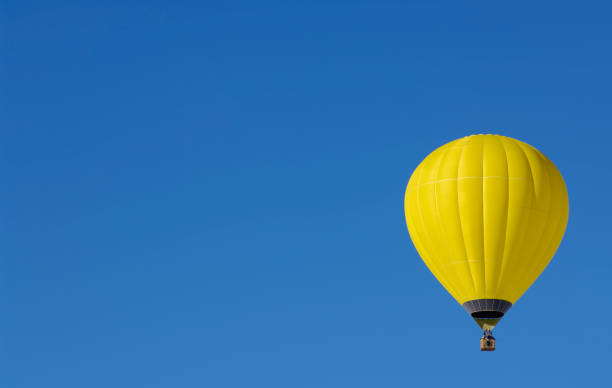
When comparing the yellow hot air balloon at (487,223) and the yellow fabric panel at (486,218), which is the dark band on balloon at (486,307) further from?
the yellow fabric panel at (486,218)

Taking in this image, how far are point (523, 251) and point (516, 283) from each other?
1490mm

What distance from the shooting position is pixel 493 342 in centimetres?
8012

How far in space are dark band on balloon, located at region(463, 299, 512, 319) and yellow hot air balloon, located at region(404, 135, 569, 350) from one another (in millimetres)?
44

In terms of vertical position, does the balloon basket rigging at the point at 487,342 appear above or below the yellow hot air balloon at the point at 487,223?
below

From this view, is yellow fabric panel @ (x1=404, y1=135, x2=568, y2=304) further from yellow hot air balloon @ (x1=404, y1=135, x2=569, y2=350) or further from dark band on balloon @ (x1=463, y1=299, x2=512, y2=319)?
dark band on balloon @ (x1=463, y1=299, x2=512, y2=319)

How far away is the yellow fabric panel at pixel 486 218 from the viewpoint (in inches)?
3127

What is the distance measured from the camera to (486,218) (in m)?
79.4

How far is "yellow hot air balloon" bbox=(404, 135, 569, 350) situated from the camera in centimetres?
7944

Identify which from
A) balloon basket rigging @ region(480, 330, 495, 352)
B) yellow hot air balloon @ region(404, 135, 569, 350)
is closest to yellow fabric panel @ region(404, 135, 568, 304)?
yellow hot air balloon @ region(404, 135, 569, 350)

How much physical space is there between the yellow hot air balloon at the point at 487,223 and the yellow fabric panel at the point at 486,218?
44 mm

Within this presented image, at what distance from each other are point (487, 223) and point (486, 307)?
3723 mm

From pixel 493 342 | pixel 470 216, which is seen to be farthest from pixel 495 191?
pixel 493 342

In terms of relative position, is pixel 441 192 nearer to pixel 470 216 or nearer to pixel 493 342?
pixel 470 216

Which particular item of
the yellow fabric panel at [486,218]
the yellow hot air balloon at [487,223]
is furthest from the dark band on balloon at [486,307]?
the yellow fabric panel at [486,218]
